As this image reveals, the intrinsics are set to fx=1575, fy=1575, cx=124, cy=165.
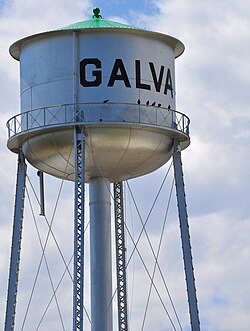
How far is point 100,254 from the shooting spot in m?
40.5

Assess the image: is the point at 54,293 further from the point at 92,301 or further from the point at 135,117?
the point at 135,117

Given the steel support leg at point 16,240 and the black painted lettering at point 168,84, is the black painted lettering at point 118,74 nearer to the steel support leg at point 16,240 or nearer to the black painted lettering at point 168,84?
the black painted lettering at point 168,84

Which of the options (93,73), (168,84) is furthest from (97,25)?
(168,84)

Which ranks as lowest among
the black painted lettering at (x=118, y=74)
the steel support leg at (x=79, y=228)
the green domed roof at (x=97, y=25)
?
the steel support leg at (x=79, y=228)

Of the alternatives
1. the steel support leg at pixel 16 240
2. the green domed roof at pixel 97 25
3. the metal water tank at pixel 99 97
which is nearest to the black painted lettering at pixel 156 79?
the metal water tank at pixel 99 97

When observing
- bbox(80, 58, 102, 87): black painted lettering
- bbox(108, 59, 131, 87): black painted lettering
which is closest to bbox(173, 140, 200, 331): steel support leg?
bbox(108, 59, 131, 87): black painted lettering

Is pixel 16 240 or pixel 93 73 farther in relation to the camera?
pixel 16 240

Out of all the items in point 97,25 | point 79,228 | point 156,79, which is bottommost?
point 79,228

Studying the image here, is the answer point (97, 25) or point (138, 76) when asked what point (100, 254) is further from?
point (97, 25)

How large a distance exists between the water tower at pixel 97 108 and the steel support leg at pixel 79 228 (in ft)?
0.08

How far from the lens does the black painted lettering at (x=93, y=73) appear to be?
3803cm

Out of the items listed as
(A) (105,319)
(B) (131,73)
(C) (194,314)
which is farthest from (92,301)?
(B) (131,73)

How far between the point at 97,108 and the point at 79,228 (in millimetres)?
2920

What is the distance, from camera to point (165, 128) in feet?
126
